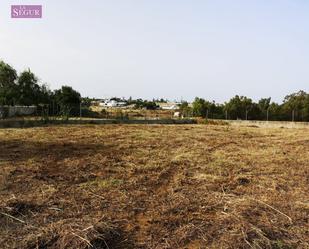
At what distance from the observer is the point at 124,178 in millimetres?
4434

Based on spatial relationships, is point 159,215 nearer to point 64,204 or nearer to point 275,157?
point 64,204

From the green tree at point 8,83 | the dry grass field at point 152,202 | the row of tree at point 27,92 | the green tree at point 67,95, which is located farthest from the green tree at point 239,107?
the dry grass field at point 152,202

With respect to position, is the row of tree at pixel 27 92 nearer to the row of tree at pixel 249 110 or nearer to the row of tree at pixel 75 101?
the row of tree at pixel 75 101

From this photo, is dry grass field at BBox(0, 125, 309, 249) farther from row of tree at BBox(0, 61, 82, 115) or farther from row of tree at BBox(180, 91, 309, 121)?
row of tree at BBox(0, 61, 82, 115)

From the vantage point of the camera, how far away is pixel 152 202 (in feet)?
11.2

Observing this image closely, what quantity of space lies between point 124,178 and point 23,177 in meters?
1.28

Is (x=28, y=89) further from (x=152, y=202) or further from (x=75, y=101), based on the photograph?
(x=152, y=202)

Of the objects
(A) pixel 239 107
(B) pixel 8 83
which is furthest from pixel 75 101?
(A) pixel 239 107

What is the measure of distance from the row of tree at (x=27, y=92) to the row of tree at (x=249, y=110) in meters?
9.84

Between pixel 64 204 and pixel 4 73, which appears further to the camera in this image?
pixel 4 73

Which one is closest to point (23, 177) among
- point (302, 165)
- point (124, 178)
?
point (124, 178)

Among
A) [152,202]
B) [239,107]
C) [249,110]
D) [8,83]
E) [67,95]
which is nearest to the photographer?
[152,202]

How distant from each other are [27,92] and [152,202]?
2682 cm

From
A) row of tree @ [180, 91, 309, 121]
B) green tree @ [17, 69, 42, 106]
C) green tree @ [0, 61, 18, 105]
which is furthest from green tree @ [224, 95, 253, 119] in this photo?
green tree @ [0, 61, 18, 105]
